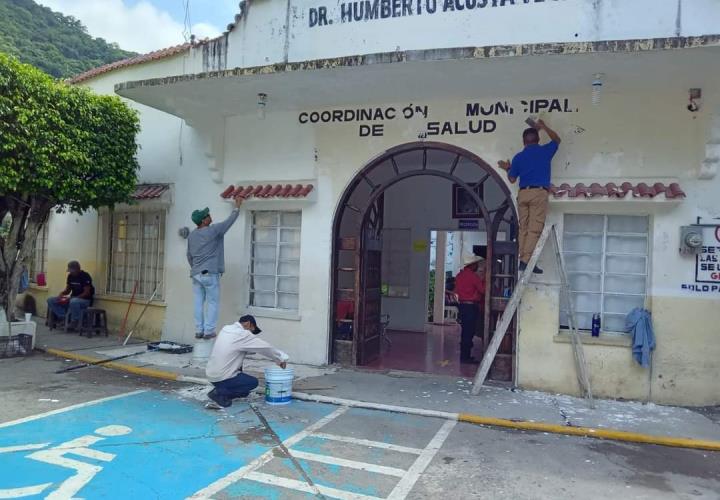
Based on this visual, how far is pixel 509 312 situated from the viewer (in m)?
6.99

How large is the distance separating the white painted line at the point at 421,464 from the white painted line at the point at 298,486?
0.69 ft

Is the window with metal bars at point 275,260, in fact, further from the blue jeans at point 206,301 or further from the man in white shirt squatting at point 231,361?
the man in white shirt squatting at point 231,361

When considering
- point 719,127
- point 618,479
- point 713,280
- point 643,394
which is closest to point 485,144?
point 719,127

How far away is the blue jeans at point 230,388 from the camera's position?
20.8ft

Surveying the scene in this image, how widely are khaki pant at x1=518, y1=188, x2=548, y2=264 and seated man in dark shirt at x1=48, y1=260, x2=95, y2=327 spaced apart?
807 centimetres

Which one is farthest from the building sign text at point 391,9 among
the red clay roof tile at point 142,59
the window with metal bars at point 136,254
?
the window with metal bars at point 136,254

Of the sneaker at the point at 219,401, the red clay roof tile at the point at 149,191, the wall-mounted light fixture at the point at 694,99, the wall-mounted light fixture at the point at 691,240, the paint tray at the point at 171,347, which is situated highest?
the wall-mounted light fixture at the point at 694,99

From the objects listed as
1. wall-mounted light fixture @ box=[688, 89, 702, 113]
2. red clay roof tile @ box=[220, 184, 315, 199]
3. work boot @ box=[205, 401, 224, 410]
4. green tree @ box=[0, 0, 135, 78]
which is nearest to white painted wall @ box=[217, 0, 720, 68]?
wall-mounted light fixture @ box=[688, 89, 702, 113]

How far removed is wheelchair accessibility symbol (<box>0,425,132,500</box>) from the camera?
4113mm

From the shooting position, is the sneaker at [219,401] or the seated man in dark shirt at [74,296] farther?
the seated man in dark shirt at [74,296]

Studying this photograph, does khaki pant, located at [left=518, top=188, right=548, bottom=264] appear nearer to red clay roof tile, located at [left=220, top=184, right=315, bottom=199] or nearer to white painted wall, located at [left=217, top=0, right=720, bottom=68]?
white painted wall, located at [left=217, top=0, right=720, bottom=68]

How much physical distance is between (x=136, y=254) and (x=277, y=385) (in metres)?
5.67

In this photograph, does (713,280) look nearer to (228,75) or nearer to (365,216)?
(365,216)

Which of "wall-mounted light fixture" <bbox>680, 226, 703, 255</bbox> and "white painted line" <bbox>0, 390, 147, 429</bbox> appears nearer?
"white painted line" <bbox>0, 390, 147, 429</bbox>
